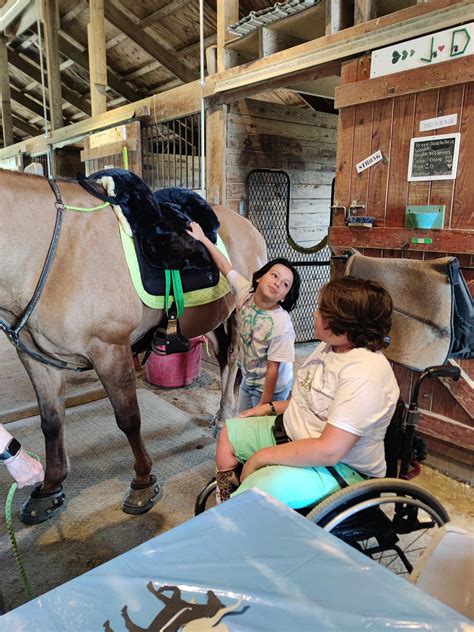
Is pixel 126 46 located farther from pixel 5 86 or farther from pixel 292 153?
pixel 292 153

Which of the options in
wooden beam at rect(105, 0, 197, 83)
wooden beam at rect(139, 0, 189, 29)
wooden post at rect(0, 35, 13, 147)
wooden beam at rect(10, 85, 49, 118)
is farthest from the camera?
wooden beam at rect(10, 85, 49, 118)

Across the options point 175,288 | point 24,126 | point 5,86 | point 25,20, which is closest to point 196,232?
point 175,288

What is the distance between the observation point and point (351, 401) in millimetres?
1131

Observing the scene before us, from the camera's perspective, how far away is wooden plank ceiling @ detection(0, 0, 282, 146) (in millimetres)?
5087

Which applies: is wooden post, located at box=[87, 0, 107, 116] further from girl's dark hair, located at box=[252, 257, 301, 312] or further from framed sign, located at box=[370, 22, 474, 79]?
girl's dark hair, located at box=[252, 257, 301, 312]

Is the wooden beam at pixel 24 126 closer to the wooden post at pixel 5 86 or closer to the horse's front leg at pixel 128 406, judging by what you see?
the wooden post at pixel 5 86

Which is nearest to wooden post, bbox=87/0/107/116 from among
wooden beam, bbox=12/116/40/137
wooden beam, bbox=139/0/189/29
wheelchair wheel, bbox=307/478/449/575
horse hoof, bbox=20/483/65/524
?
wooden beam, bbox=139/0/189/29

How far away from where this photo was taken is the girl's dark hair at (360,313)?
4.03 feet

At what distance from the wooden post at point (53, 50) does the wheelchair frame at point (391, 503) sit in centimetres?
601

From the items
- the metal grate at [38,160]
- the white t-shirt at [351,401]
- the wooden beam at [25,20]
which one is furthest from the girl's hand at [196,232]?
the metal grate at [38,160]

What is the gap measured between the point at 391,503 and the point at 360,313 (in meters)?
0.55

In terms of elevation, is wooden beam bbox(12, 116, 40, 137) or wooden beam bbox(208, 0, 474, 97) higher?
wooden beam bbox(12, 116, 40, 137)

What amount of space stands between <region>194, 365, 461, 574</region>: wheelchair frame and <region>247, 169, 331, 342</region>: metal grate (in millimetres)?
2760

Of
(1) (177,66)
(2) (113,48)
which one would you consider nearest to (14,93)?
(2) (113,48)
